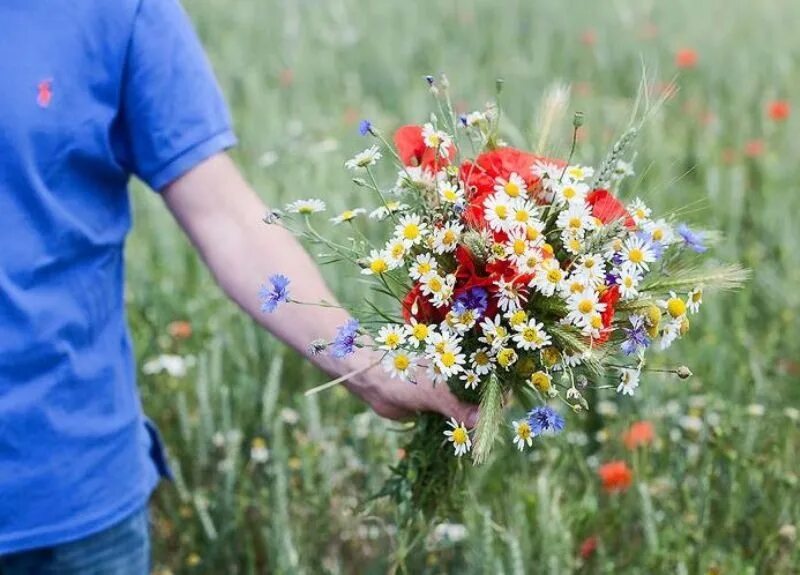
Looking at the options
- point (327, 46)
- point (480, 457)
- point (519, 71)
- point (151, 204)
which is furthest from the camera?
point (327, 46)

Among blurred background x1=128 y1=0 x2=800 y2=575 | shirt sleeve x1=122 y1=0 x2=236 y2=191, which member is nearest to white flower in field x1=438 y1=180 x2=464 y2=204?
blurred background x1=128 y1=0 x2=800 y2=575

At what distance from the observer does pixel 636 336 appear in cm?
119

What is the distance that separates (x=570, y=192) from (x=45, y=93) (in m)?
0.66

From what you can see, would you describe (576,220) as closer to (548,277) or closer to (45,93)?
(548,277)

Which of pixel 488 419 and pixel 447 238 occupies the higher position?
pixel 447 238

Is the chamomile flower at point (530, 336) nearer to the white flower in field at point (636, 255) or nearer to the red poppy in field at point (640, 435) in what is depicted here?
the white flower in field at point (636, 255)

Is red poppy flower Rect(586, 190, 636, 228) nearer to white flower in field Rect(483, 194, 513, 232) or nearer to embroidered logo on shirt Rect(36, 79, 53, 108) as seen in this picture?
white flower in field Rect(483, 194, 513, 232)

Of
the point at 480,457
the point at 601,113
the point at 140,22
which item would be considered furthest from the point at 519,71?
the point at 480,457

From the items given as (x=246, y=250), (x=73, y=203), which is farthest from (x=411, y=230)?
(x=73, y=203)

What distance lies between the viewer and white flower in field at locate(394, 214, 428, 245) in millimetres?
1181

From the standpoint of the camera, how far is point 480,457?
1.15 m

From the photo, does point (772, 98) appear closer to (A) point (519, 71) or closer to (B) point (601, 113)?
(B) point (601, 113)

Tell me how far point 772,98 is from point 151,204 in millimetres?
2193

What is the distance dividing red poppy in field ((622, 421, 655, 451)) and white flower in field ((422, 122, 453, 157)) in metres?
1.04
